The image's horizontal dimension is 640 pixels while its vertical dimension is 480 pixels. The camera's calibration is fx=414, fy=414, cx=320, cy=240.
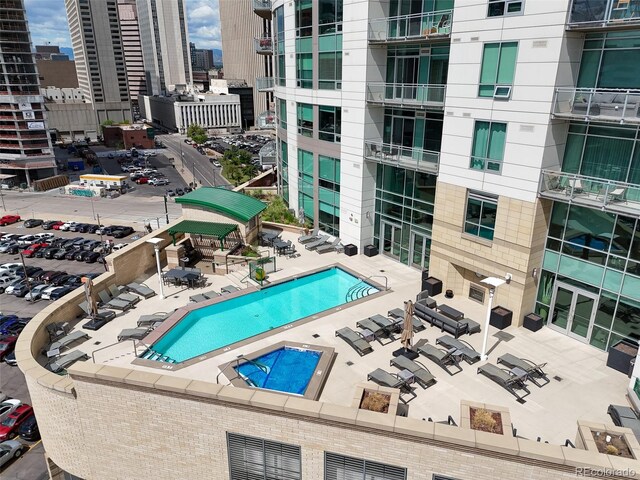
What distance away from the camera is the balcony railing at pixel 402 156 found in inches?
886

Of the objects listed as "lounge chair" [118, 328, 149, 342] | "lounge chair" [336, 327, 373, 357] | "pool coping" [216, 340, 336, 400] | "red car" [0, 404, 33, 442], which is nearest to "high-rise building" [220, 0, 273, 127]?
"red car" [0, 404, 33, 442]

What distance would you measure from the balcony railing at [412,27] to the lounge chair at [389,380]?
15.9 meters

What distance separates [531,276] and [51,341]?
21201 millimetres

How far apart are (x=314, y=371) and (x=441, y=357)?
16.3 ft

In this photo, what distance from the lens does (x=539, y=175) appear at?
1708 cm

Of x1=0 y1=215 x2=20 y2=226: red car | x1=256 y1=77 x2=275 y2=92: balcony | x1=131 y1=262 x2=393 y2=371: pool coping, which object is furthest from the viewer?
x1=0 y1=215 x2=20 y2=226: red car

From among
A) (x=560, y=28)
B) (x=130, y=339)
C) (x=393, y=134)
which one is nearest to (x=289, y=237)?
(x=393, y=134)

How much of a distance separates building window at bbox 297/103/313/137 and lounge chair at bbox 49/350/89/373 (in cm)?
2046

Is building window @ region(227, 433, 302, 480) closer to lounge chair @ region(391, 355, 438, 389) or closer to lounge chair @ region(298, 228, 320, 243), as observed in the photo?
lounge chair @ region(391, 355, 438, 389)

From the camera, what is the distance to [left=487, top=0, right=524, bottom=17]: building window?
16.5 metres

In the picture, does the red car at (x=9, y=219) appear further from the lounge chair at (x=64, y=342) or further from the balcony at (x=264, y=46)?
the lounge chair at (x=64, y=342)

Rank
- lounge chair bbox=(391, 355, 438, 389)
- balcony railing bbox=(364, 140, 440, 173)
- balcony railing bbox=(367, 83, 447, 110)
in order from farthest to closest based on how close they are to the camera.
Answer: balcony railing bbox=(364, 140, 440, 173) → balcony railing bbox=(367, 83, 447, 110) → lounge chair bbox=(391, 355, 438, 389)

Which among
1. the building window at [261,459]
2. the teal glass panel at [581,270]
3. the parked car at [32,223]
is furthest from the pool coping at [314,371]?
the parked car at [32,223]

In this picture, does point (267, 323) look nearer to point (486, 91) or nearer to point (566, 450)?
point (566, 450)
